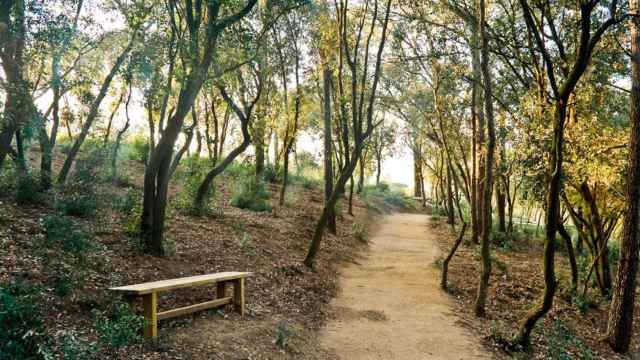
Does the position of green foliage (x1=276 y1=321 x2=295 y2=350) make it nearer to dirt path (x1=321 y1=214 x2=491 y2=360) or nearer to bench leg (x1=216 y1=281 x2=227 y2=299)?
dirt path (x1=321 y1=214 x2=491 y2=360)

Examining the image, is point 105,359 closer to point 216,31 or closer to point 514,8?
point 216,31

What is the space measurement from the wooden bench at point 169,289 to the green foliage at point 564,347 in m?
5.03

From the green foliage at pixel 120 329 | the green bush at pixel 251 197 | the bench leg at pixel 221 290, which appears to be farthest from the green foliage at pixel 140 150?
the green foliage at pixel 120 329

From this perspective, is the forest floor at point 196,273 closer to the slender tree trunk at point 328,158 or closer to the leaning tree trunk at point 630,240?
the slender tree trunk at point 328,158

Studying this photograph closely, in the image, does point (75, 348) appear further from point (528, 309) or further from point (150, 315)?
point (528, 309)

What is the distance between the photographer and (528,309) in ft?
34.7

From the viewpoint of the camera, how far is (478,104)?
14742 millimetres

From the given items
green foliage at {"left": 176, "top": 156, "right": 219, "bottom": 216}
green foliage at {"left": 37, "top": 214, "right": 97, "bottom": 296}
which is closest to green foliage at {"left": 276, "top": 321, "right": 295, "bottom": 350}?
green foliage at {"left": 37, "top": 214, "right": 97, "bottom": 296}

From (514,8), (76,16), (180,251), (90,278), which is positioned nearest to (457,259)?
(514,8)

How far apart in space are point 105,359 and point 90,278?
2.17 metres

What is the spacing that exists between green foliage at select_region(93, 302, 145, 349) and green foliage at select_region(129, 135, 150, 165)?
13.5 m

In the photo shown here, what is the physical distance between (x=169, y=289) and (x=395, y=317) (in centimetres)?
461

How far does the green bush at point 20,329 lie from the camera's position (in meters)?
4.05

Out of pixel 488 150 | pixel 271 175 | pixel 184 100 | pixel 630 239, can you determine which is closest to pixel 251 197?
pixel 271 175
